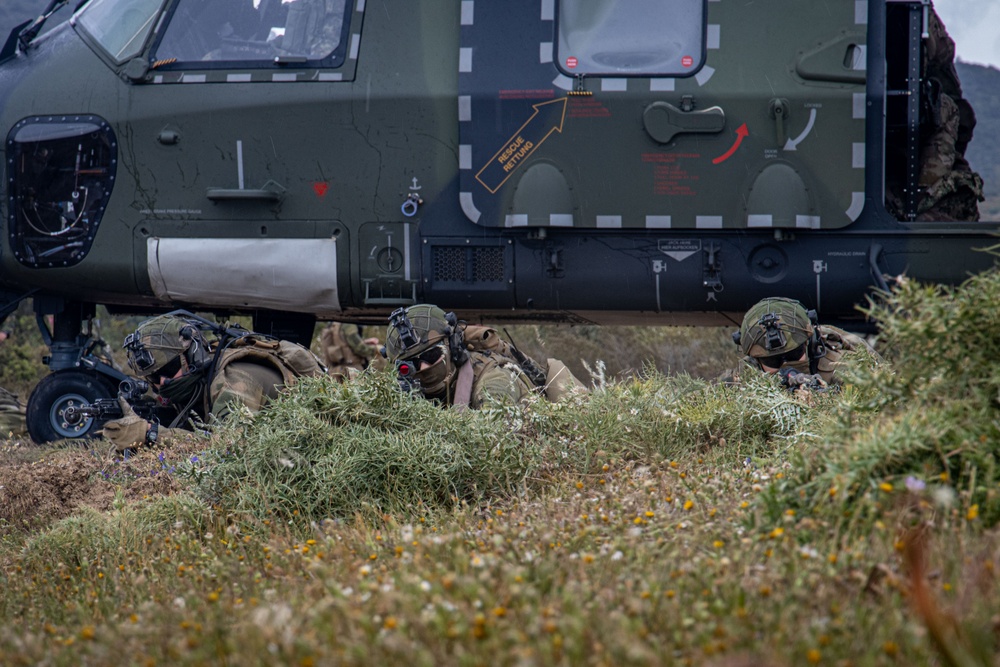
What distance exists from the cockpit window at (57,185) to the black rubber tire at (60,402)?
2.89ft

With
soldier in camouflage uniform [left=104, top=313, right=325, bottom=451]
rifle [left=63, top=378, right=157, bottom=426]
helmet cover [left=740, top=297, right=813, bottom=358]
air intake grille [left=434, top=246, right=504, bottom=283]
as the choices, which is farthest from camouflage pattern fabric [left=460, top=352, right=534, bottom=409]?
rifle [left=63, top=378, right=157, bottom=426]

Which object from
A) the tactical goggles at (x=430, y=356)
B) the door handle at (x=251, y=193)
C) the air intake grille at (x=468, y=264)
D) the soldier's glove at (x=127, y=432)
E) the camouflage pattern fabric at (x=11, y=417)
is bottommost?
the camouflage pattern fabric at (x=11, y=417)

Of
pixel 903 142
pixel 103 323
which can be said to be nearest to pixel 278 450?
pixel 903 142

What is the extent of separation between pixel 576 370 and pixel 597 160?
4.17 m

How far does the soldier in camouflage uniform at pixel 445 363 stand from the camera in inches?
252

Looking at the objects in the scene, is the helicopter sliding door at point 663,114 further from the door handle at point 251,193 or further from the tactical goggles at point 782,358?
the door handle at point 251,193

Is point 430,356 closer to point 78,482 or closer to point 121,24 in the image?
point 78,482

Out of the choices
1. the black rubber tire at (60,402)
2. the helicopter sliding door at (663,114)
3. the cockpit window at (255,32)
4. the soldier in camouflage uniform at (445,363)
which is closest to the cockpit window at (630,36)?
the helicopter sliding door at (663,114)

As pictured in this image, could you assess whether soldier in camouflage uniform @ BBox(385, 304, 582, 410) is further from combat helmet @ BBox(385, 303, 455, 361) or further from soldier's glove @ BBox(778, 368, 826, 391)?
soldier's glove @ BBox(778, 368, 826, 391)

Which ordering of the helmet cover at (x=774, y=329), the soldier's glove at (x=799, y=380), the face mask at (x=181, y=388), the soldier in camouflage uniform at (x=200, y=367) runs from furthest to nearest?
the face mask at (x=181, y=388), the soldier in camouflage uniform at (x=200, y=367), the helmet cover at (x=774, y=329), the soldier's glove at (x=799, y=380)

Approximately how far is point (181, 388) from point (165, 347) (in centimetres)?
34

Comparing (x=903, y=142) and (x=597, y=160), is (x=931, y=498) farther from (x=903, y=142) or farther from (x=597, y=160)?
(x=903, y=142)

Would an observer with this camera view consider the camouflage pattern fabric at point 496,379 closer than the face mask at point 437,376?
Yes

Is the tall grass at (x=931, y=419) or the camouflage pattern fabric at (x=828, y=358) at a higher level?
the tall grass at (x=931, y=419)
